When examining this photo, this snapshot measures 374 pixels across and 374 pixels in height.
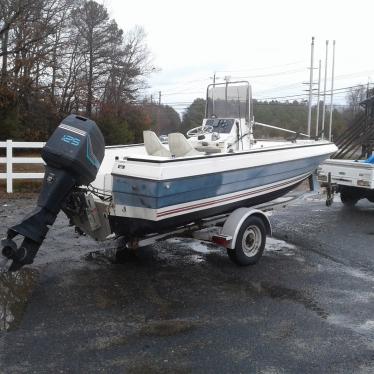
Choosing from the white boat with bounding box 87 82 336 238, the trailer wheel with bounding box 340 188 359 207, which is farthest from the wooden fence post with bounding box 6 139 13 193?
the trailer wheel with bounding box 340 188 359 207

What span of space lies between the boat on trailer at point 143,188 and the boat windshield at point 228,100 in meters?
1.33

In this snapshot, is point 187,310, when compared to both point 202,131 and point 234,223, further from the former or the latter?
point 202,131

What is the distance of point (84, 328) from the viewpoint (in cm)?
443

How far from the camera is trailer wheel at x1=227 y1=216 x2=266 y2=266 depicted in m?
6.25

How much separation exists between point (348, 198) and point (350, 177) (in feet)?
3.73

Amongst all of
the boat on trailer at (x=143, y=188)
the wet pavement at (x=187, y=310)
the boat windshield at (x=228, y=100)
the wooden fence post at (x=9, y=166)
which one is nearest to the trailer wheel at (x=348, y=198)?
the wet pavement at (x=187, y=310)

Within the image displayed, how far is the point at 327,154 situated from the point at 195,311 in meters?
4.46

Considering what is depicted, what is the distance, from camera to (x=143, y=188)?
537 cm

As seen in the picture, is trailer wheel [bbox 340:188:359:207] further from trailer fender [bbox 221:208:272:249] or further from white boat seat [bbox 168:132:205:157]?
white boat seat [bbox 168:132:205:157]

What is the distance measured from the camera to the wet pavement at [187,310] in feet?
12.6

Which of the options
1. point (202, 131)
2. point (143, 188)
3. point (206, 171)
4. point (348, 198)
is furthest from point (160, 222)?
point (348, 198)

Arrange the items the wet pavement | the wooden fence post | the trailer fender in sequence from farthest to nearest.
Result: the wooden fence post < the trailer fender < the wet pavement

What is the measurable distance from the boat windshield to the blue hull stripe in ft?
5.16

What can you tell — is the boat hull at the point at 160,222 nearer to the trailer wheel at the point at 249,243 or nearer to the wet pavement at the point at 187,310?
the trailer wheel at the point at 249,243
